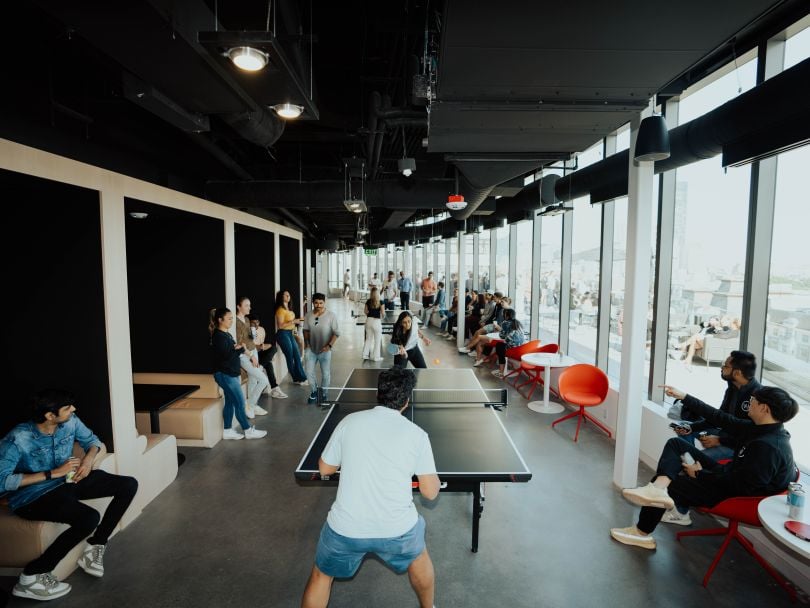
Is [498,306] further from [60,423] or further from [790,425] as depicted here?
[60,423]

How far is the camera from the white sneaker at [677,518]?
379 centimetres

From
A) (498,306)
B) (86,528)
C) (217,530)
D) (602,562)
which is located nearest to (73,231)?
(86,528)

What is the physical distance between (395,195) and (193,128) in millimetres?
4353

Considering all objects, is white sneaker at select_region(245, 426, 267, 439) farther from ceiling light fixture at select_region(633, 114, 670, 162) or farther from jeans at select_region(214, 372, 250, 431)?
ceiling light fixture at select_region(633, 114, 670, 162)

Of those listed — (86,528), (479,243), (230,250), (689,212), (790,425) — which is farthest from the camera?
(479,243)

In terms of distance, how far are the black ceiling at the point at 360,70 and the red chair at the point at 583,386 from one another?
8.91 ft

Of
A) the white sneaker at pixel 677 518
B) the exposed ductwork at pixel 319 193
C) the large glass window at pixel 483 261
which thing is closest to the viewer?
the white sneaker at pixel 677 518

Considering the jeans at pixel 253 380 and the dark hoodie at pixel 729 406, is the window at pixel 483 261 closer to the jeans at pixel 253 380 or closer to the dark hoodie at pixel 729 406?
the jeans at pixel 253 380

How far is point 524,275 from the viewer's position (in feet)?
34.4

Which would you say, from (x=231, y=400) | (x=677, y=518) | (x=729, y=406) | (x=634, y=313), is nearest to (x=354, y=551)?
A: (x=677, y=518)

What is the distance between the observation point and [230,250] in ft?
20.1

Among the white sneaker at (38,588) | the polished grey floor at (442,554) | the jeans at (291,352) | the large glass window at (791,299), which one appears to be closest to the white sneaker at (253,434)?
the polished grey floor at (442,554)

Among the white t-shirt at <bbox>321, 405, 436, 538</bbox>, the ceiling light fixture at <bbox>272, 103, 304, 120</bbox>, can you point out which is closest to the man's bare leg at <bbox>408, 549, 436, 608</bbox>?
the white t-shirt at <bbox>321, 405, 436, 538</bbox>

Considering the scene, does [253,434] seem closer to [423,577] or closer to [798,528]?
[423,577]
